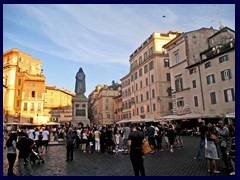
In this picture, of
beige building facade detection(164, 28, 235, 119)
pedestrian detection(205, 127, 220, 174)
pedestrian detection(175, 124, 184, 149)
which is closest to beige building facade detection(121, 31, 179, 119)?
beige building facade detection(164, 28, 235, 119)

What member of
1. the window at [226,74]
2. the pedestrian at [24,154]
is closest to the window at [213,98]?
the window at [226,74]

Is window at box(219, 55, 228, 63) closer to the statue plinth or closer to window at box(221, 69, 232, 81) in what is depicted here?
window at box(221, 69, 232, 81)

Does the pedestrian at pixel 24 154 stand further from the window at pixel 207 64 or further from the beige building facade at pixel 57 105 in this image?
the beige building facade at pixel 57 105

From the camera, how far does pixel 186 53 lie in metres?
31.8

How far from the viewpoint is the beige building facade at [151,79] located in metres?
38.2

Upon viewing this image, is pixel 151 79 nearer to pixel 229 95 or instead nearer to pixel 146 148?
pixel 229 95

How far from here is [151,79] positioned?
133 ft

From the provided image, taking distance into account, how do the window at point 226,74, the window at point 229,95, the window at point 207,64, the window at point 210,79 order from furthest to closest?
the window at point 207,64
the window at point 210,79
the window at point 226,74
the window at point 229,95

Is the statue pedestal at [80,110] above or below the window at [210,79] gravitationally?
below

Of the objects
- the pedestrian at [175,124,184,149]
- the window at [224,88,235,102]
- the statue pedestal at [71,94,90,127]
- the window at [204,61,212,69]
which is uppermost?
the window at [204,61,212,69]

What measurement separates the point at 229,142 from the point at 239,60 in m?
3.38

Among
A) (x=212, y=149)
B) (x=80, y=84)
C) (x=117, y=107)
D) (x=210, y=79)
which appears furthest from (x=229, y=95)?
(x=117, y=107)

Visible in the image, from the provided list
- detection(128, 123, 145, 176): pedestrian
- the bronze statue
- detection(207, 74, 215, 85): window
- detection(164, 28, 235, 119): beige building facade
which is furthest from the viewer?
the bronze statue

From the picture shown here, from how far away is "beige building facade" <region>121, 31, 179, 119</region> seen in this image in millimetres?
38219
